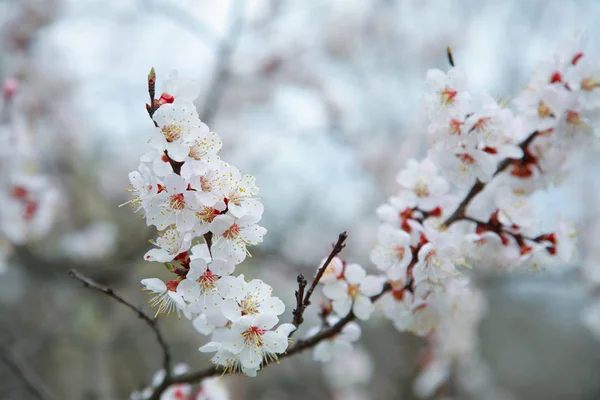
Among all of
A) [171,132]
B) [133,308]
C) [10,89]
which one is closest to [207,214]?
[171,132]

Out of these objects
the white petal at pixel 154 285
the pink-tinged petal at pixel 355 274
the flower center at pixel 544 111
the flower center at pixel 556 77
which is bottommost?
the white petal at pixel 154 285

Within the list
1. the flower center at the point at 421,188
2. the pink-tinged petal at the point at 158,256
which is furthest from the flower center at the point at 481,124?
the pink-tinged petal at the point at 158,256

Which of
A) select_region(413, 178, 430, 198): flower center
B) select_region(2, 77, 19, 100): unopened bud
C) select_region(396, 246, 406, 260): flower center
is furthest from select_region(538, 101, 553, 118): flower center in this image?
select_region(2, 77, 19, 100): unopened bud

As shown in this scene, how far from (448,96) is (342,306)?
0.50 metres

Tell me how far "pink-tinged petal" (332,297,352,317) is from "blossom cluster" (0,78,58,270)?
1420 mm

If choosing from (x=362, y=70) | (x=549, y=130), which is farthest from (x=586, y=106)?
(x=362, y=70)

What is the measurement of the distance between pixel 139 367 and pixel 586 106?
176 inches

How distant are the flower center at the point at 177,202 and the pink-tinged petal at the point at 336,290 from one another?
14.9 inches

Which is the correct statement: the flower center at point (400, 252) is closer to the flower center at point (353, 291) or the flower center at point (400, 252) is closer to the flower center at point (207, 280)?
the flower center at point (353, 291)

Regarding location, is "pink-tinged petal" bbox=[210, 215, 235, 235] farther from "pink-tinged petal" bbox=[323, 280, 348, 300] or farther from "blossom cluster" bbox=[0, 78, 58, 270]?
"blossom cluster" bbox=[0, 78, 58, 270]

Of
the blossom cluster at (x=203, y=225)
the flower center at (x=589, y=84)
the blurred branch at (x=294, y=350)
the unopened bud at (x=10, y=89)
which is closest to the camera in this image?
the blossom cluster at (x=203, y=225)

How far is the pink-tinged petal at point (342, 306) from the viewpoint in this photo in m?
0.97

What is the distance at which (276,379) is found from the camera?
505 centimetres

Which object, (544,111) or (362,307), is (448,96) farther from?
(362,307)
